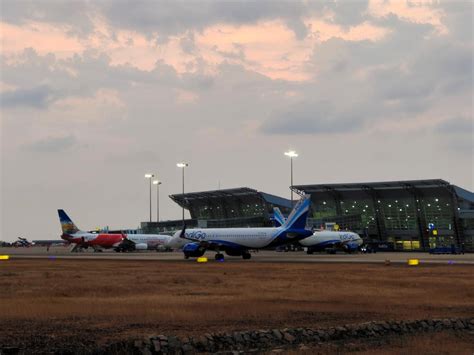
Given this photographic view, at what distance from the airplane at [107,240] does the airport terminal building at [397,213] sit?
24.0m

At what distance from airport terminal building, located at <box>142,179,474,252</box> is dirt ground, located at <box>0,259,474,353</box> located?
360ft

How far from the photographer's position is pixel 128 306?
99.5 feet

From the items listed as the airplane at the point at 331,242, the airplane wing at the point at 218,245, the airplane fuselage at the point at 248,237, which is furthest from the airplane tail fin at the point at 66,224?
the airplane wing at the point at 218,245

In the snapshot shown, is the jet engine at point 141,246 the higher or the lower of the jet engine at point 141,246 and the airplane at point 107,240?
the lower

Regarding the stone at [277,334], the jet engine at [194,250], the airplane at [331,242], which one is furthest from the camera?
the airplane at [331,242]

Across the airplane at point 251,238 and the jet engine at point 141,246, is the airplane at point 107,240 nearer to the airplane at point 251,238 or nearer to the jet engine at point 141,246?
the jet engine at point 141,246

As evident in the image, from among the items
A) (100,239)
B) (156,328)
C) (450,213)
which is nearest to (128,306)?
(156,328)

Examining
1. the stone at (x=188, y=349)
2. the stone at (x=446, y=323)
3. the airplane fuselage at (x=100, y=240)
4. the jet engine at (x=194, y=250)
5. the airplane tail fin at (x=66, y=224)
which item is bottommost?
the stone at (x=188, y=349)

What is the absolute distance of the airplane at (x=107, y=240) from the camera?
143 meters

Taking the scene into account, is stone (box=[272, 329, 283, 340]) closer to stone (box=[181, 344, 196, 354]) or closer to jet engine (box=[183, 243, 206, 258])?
stone (box=[181, 344, 196, 354])

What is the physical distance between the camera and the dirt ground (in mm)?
23344

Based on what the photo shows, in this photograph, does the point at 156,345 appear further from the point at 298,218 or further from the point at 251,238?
the point at 298,218

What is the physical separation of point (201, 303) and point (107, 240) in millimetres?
115138

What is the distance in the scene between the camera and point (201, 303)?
1246 inches
